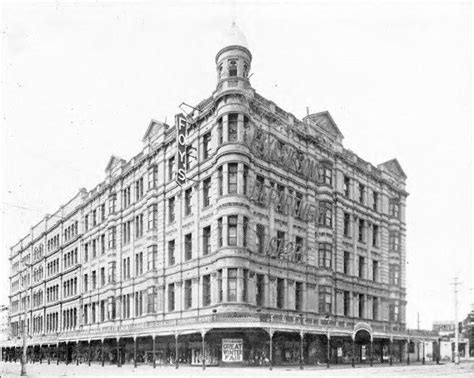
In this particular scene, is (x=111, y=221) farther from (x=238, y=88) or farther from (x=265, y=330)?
(x=265, y=330)

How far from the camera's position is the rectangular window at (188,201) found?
39672 mm

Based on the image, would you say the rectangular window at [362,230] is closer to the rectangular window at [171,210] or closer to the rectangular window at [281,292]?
the rectangular window at [281,292]

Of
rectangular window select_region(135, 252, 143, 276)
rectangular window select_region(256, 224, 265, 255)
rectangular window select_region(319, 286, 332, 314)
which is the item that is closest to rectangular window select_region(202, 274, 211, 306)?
rectangular window select_region(256, 224, 265, 255)

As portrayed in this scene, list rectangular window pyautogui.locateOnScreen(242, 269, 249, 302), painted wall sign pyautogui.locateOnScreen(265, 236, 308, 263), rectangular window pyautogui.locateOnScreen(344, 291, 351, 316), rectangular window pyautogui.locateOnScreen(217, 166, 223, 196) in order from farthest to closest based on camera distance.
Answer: rectangular window pyautogui.locateOnScreen(344, 291, 351, 316), painted wall sign pyautogui.locateOnScreen(265, 236, 308, 263), rectangular window pyautogui.locateOnScreen(217, 166, 223, 196), rectangular window pyautogui.locateOnScreen(242, 269, 249, 302)

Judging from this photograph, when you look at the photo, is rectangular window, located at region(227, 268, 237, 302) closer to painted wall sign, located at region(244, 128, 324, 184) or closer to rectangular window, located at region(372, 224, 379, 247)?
painted wall sign, located at region(244, 128, 324, 184)

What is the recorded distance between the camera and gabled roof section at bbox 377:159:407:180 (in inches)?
2090

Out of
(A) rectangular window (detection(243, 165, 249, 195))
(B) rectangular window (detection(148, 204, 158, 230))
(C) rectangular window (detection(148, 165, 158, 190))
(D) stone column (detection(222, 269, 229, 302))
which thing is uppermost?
(C) rectangular window (detection(148, 165, 158, 190))

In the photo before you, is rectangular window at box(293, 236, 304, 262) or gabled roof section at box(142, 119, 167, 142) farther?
A: gabled roof section at box(142, 119, 167, 142)

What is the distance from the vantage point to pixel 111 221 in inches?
1994

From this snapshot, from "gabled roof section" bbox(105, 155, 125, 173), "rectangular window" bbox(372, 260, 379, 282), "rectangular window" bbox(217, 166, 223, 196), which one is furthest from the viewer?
"gabled roof section" bbox(105, 155, 125, 173)

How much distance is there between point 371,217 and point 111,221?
71.7ft

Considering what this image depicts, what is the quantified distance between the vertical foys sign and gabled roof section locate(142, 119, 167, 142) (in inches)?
267

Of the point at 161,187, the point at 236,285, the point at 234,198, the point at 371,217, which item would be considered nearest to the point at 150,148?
the point at 161,187

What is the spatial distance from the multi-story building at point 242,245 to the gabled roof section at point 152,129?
0.47ft
